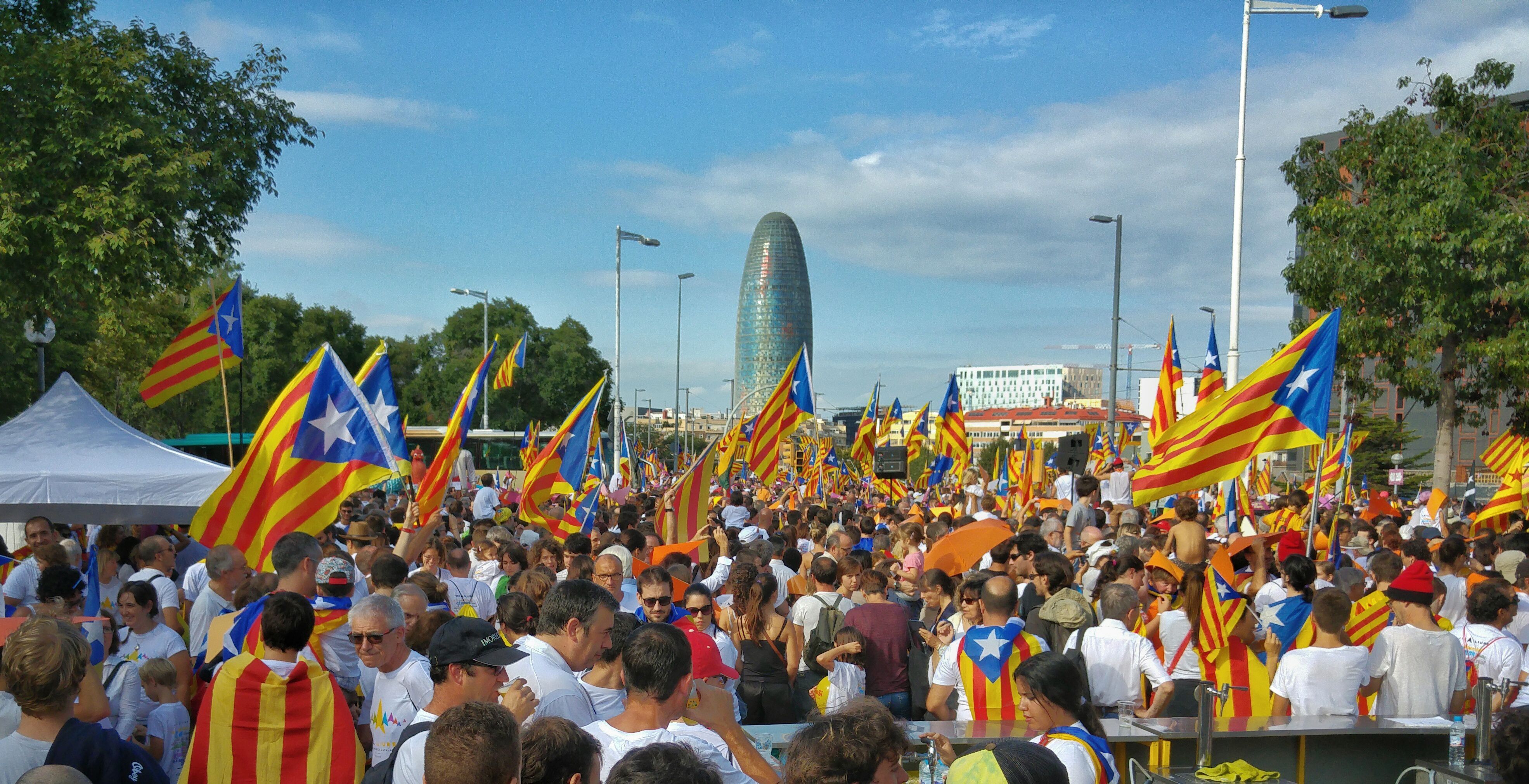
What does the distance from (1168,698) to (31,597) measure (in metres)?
7.69

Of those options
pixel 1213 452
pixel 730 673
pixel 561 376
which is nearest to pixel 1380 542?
pixel 1213 452

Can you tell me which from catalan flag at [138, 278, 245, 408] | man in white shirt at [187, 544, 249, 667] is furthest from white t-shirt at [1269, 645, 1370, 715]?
catalan flag at [138, 278, 245, 408]

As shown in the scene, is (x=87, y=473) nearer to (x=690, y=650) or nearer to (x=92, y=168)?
(x=92, y=168)

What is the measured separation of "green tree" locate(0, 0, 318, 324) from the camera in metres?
12.7

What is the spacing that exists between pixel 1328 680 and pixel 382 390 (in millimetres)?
8652

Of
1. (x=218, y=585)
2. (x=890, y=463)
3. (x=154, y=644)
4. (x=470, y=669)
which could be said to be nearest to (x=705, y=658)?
(x=470, y=669)

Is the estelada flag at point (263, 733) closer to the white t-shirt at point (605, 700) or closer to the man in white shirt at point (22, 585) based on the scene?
the white t-shirt at point (605, 700)

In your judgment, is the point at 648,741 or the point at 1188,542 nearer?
the point at 648,741

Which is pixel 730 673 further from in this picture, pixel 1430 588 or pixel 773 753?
pixel 1430 588

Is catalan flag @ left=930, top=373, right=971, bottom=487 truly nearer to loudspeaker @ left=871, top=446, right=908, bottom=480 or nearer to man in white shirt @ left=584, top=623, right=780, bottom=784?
loudspeaker @ left=871, top=446, right=908, bottom=480

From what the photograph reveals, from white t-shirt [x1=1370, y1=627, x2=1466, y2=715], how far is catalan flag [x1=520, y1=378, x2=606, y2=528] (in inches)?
385

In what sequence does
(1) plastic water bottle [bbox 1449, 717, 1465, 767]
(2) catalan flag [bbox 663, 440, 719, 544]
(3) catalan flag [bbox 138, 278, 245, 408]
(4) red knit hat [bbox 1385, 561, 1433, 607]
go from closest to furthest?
(1) plastic water bottle [bbox 1449, 717, 1465, 767] → (4) red knit hat [bbox 1385, 561, 1433, 607] → (2) catalan flag [bbox 663, 440, 719, 544] → (3) catalan flag [bbox 138, 278, 245, 408]

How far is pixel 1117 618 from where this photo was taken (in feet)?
20.2

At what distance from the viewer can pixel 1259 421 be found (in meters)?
8.71
